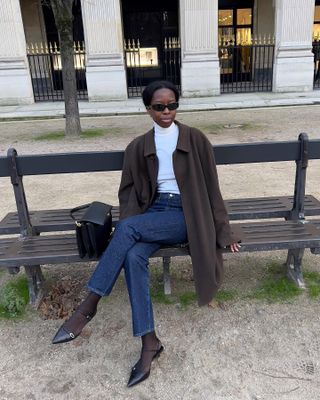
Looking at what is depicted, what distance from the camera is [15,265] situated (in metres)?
2.86

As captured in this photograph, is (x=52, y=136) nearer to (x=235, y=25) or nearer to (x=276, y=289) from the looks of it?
(x=276, y=289)

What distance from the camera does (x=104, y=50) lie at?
553 inches

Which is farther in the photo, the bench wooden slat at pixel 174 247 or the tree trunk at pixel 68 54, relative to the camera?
the tree trunk at pixel 68 54

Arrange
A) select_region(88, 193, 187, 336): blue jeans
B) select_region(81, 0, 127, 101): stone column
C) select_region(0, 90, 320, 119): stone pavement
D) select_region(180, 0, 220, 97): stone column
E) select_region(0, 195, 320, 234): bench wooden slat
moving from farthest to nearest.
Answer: select_region(180, 0, 220, 97): stone column
select_region(81, 0, 127, 101): stone column
select_region(0, 90, 320, 119): stone pavement
select_region(0, 195, 320, 234): bench wooden slat
select_region(88, 193, 187, 336): blue jeans

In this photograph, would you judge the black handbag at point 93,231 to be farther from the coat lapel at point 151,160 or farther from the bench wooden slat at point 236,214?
the bench wooden slat at point 236,214

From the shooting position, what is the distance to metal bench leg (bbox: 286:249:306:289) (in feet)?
10.6

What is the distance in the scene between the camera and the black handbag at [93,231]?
268 centimetres

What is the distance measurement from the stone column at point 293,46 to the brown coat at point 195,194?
12.7m

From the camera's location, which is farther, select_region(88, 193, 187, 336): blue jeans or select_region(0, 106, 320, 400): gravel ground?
select_region(88, 193, 187, 336): blue jeans

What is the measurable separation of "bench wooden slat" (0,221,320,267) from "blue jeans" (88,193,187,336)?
0.49 feet

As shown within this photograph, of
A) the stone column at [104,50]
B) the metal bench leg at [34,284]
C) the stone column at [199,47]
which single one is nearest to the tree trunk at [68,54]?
the stone column at [104,50]

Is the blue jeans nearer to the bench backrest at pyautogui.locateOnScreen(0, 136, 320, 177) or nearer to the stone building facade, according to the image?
the bench backrest at pyautogui.locateOnScreen(0, 136, 320, 177)

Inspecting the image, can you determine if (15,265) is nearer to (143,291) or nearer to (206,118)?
(143,291)

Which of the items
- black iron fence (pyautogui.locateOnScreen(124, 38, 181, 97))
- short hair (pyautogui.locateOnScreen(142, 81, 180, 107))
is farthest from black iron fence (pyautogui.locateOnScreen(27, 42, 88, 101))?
short hair (pyautogui.locateOnScreen(142, 81, 180, 107))
